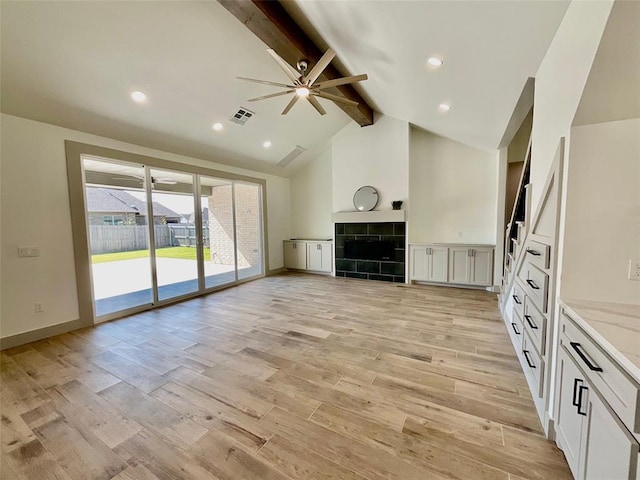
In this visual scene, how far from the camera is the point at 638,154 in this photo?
4.42 feet

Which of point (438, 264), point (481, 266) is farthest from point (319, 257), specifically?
point (481, 266)

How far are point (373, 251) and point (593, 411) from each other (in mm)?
4684

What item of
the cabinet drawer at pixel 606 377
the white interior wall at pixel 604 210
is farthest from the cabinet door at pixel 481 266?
the cabinet drawer at pixel 606 377

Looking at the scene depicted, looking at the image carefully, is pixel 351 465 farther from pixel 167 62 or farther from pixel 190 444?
pixel 167 62

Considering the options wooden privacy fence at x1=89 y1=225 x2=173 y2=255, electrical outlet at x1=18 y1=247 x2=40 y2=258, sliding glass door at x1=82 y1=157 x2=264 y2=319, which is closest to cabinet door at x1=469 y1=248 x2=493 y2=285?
sliding glass door at x1=82 y1=157 x2=264 y2=319

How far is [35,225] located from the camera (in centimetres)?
311

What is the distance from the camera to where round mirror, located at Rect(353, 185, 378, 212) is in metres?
5.72

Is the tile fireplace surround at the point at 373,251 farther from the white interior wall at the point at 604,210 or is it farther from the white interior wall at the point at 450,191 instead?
the white interior wall at the point at 604,210

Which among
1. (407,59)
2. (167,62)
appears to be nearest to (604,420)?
(407,59)

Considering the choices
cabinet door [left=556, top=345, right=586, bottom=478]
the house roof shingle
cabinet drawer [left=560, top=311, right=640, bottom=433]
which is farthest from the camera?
the house roof shingle

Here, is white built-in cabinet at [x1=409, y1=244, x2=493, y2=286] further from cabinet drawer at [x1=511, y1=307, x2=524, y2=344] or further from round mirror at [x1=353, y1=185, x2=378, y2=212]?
cabinet drawer at [x1=511, y1=307, x2=524, y2=344]

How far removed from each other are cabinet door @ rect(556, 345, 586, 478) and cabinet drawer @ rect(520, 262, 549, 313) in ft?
1.24

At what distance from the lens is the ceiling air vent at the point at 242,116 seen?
4.21 meters

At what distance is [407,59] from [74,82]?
11.9ft
